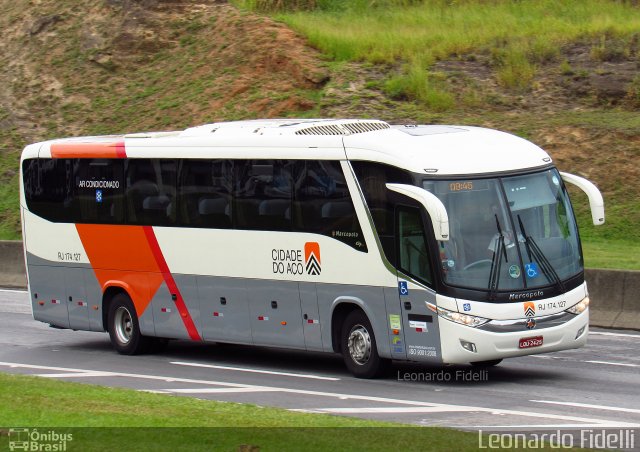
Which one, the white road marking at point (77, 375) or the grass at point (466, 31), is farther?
the grass at point (466, 31)

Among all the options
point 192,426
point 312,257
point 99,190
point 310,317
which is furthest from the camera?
point 99,190

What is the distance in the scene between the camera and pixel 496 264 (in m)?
16.0

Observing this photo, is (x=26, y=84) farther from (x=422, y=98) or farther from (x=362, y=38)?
(x=422, y=98)

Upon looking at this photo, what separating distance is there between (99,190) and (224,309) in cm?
334

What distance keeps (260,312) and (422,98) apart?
16057mm

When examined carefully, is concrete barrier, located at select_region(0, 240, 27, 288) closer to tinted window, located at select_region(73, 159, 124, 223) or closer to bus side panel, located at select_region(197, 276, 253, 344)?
tinted window, located at select_region(73, 159, 124, 223)

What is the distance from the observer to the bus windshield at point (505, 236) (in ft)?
52.3

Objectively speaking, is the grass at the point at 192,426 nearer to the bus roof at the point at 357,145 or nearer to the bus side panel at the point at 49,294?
the bus roof at the point at 357,145

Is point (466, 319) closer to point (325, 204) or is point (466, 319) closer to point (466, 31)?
point (325, 204)

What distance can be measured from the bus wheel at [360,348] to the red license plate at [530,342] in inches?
78.8

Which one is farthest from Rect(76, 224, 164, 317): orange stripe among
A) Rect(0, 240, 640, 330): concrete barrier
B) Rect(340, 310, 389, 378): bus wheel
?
Rect(0, 240, 640, 330): concrete barrier

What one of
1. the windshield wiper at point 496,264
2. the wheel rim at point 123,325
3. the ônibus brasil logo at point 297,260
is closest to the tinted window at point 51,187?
the wheel rim at point 123,325

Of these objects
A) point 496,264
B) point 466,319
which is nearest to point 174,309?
point 466,319

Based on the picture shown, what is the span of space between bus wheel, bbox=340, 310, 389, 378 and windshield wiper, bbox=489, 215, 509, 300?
1.88 m
